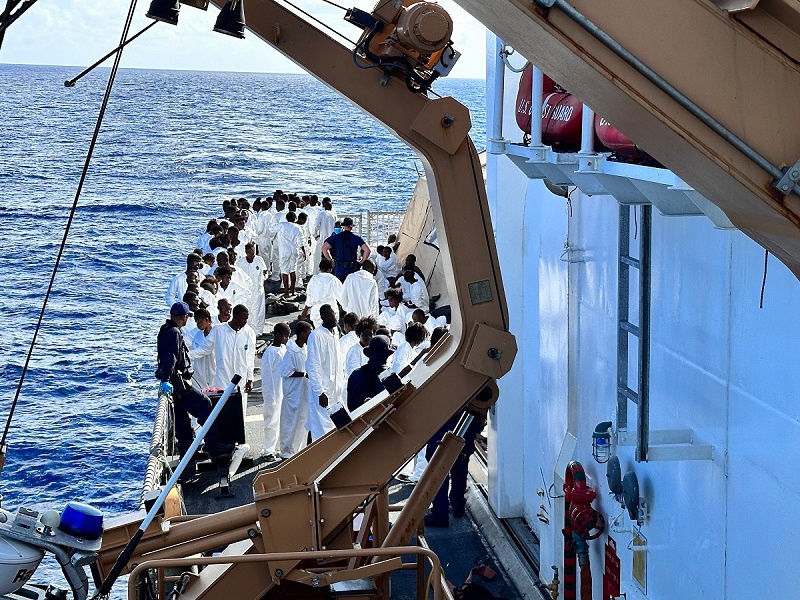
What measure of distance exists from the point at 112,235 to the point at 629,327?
118 feet

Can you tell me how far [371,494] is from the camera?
602cm

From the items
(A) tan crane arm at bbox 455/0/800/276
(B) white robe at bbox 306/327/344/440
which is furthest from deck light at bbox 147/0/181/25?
(B) white robe at bbox 306/327/344/440

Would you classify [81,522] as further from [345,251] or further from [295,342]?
[345,251]

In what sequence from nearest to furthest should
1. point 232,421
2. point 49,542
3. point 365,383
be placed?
point 49,542 < point 365,383 < point 232,421

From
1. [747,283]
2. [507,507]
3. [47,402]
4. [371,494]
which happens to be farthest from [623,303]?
[47,402]

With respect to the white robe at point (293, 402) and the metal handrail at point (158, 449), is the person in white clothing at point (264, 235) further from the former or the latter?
the metal handrail at point (158, 449)

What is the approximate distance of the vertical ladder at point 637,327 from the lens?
17.5ft

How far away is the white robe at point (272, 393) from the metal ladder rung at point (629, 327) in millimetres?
6110

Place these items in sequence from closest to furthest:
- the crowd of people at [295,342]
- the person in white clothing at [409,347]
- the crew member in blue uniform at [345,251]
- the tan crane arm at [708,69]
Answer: the tan crane arm at [708,69]
the person in white clothing at [409,347]
the crowd of people at [295,342]
the crew member in blue uniform at [345,251]

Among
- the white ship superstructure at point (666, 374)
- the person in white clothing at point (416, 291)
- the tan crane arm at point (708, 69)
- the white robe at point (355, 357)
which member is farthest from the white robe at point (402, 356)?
A: the tan crane arm at point (708, 69)

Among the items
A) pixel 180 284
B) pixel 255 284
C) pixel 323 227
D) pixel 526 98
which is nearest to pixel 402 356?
pixel 526 98

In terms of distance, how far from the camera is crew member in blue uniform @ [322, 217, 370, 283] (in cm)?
1658

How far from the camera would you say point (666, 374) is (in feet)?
18.6

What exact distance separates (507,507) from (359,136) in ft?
312
